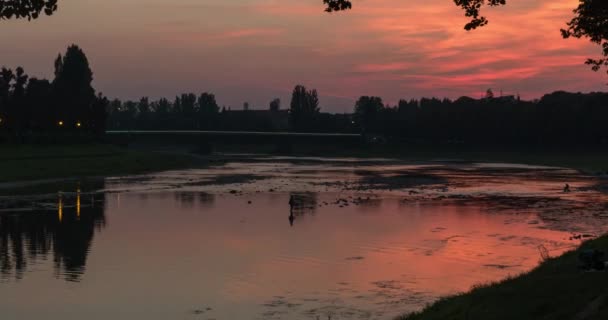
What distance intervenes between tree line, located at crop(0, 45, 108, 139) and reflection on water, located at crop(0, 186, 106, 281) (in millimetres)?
76226

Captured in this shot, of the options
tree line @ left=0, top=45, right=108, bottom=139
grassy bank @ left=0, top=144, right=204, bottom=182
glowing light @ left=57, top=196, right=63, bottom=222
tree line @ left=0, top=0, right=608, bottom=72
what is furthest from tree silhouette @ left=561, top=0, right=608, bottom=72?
tree line @ left=0, top=45, right=108, bottom=139

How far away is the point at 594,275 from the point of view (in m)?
19.7

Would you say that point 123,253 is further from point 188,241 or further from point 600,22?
point 600,22

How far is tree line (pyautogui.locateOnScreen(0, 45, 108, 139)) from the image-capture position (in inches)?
5591

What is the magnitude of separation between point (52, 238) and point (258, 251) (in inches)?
534

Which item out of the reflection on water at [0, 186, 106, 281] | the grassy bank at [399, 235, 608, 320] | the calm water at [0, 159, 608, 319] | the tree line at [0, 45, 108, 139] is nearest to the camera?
the grassy bank at [399, 235, 608, 320]

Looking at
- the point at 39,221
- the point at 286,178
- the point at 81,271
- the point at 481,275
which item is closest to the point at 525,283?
the point at 481,275

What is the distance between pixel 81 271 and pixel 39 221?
74.0 feet

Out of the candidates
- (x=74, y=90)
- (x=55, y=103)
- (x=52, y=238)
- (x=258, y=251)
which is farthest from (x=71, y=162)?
(x=258, y=251)

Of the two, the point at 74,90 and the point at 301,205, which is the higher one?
the point at 74,90

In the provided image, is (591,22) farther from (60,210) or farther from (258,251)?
(60,210)

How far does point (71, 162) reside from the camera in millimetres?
121000

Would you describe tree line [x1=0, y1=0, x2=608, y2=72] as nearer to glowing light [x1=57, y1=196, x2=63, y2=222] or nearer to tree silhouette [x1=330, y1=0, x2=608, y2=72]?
tree silhouette [x1=330, y1=0, x2=608, y2=72]

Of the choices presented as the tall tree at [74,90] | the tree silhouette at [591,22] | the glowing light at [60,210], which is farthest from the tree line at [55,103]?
the tree silhouette at [591,22]
